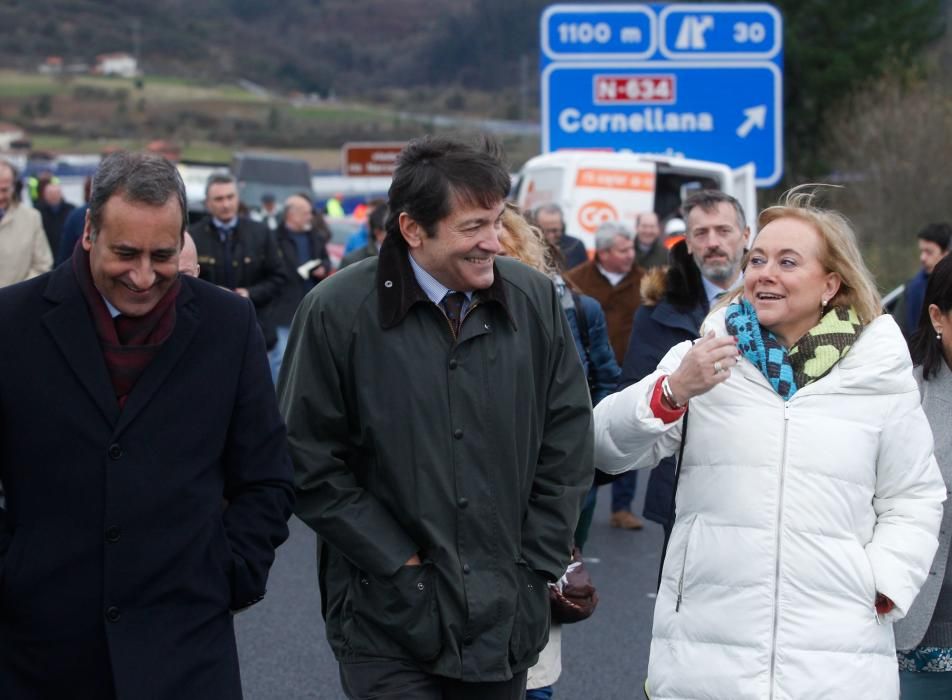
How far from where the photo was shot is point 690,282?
5941mm

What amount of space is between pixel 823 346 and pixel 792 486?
39 cm

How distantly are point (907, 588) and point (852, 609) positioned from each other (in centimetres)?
15

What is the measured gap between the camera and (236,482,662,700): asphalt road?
6.71m

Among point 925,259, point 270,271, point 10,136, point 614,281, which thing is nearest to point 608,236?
point 614,281

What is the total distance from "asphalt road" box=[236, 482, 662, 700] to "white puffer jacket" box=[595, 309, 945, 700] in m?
2.76

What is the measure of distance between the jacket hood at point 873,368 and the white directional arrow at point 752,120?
1578 centimetres

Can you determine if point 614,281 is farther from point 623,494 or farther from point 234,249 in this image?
point 234,249

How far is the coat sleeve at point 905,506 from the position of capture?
388 centimetres

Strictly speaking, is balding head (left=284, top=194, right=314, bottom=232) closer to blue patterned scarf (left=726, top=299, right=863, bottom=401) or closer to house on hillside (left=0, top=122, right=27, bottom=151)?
blue patterned scarf (left=726, top=299, right=863, bottom=401)

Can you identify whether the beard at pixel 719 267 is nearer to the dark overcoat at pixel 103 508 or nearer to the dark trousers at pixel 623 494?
the dark overcoat at pixel 103 508

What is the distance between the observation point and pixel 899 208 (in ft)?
97.3

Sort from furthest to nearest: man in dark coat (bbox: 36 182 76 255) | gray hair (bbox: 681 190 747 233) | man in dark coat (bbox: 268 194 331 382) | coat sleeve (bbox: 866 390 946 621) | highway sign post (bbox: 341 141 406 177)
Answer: highway sign post (bbox: 341 141 406 177), man in dark coat (bbox: 36 182 76 255), man in dark coat (bbox: 268 194 331 382), gray hair (bbox: 681 190 747 233), coat sleeve (bbox: 866 390 946 621)

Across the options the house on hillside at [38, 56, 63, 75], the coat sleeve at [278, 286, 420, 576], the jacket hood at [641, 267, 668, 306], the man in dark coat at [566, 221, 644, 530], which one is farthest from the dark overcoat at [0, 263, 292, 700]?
the house on hillside at [38, 56, 63, 75]

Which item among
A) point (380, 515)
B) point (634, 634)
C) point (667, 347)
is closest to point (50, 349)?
point (380, 515)
